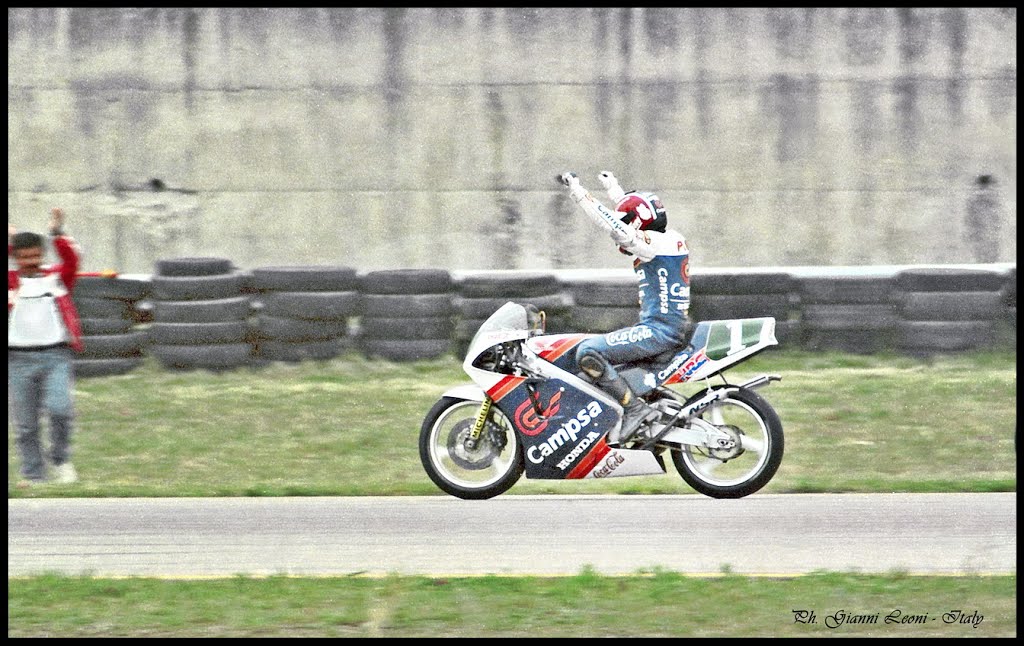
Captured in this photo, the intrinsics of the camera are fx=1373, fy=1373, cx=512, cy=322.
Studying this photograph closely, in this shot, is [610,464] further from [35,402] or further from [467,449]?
[35,402]

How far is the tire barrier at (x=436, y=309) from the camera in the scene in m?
12.2

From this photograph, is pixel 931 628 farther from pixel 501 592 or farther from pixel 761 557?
pixel 501 592

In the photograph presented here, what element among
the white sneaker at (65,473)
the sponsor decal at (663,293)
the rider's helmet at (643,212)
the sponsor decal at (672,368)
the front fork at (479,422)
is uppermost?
the rider's helmet at (643,212)

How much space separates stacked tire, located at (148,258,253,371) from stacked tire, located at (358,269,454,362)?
114cm

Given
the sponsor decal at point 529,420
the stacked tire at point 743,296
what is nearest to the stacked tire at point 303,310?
the stacked tire at point 743,296

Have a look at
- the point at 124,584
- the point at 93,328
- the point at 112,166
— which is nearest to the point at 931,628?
the point at 124,584

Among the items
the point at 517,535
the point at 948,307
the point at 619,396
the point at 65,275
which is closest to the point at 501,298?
the point at 948,307

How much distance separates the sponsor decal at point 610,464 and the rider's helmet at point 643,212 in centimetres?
132

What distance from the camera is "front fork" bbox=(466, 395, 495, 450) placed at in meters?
7.92

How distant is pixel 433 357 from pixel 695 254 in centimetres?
322

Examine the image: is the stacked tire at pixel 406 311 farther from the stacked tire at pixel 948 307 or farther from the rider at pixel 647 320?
the rider at pixel 647 320

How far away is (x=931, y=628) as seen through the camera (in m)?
5.66

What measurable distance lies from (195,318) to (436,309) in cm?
214

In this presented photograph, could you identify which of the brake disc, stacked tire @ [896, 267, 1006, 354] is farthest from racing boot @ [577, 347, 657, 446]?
stacked tire @ [896, 267, 1006, 354]
